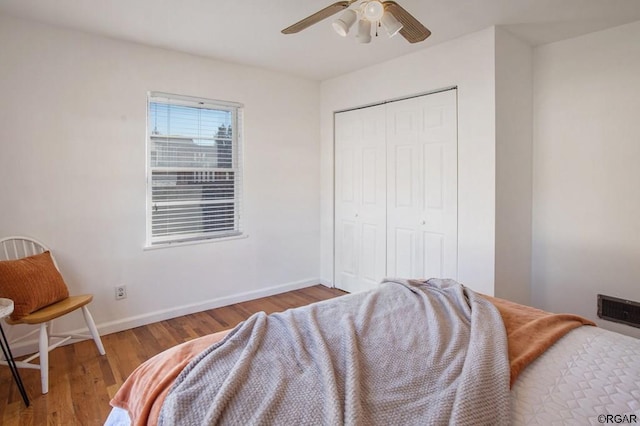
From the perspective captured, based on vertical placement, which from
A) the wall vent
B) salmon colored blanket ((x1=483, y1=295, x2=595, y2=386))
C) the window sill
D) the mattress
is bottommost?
the wall vent

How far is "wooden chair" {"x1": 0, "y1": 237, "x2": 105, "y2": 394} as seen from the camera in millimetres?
2221

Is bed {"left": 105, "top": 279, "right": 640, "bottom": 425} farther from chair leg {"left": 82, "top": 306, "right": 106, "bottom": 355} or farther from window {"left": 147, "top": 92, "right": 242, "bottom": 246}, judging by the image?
window {"left": 147, "top": 92, "right": 242, "bottom": 246}

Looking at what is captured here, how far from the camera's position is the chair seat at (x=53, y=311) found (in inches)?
87.6

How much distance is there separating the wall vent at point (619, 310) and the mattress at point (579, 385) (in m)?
1.61

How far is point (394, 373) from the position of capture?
121 centimetres

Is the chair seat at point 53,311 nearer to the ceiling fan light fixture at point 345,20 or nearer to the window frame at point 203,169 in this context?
the window frame at point 203,169

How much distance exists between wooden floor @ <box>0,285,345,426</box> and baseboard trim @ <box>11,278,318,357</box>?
55 mm

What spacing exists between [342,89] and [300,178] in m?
1.08

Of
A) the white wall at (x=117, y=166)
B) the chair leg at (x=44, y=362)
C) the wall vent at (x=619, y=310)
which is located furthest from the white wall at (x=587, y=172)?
the chair leg at (x=44, y=362)

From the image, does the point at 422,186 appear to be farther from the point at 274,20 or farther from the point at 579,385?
the point at 579,385

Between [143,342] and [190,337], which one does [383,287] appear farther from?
[143,342]

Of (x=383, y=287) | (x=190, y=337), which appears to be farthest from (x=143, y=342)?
(x=383, y=287)

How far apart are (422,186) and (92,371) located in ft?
9.46

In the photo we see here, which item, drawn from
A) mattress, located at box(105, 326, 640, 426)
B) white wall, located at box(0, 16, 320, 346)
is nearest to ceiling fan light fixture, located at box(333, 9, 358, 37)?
mattress, located at box(105, 326, 640, 426)
